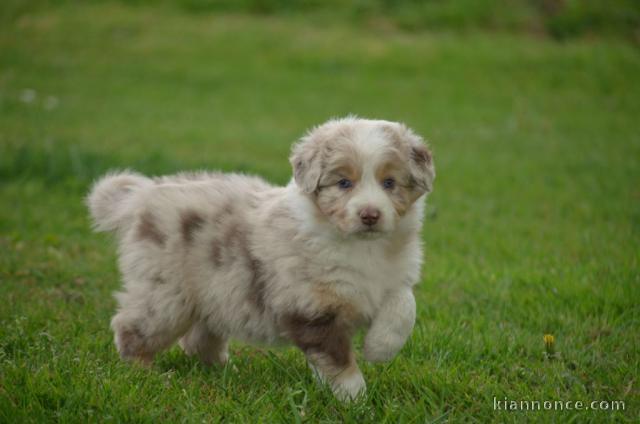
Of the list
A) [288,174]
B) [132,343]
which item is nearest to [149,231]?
[132,343]

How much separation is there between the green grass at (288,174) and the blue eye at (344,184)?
104 centimetres

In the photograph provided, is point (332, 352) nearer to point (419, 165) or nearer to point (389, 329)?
point (389, 329)

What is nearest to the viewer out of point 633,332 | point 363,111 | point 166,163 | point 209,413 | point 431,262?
point 209,413

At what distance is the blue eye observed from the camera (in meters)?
3.98

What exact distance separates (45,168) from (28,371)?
589 centimetres

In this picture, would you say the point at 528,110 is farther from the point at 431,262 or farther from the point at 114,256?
the point at 114,256

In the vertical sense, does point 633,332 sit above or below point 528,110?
above

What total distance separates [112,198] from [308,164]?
5.03 ft

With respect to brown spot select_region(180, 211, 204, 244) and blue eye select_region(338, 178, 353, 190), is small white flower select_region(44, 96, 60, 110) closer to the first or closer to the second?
brown spot select_region(180, 211, 204, 244)

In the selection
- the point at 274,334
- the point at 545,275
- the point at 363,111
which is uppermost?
the point at 274,334

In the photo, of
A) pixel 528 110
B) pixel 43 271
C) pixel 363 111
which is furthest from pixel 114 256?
pixel 528 110

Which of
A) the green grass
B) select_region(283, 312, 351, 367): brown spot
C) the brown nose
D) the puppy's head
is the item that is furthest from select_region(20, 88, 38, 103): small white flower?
the brown nose

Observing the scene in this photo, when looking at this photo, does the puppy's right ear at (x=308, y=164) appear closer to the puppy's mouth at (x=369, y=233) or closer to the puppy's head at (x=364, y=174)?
the puppy's head at (x=364, y=174)

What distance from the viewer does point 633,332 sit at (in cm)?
496
